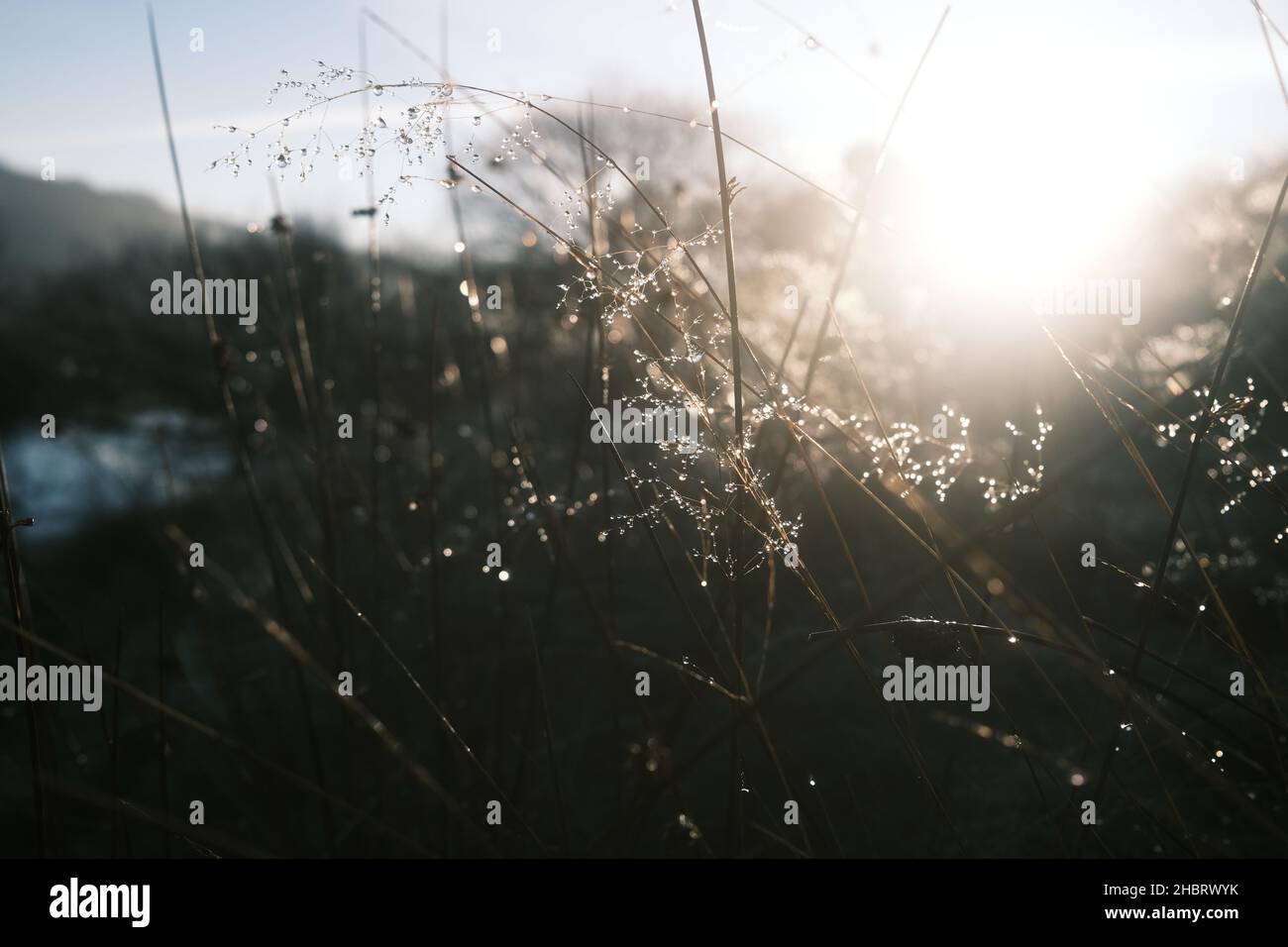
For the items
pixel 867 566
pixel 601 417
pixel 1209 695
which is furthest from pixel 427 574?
pixel 1209 695

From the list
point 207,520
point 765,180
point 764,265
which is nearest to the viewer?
point 764,265

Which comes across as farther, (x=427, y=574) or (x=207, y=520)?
(x=207, y=520)

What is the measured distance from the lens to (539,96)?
73 cm

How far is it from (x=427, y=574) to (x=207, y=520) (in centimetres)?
219

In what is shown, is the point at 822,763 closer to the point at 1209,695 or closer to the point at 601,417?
the point at 1209,695

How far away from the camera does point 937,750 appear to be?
1.40 meters

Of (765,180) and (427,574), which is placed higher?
(765,180)

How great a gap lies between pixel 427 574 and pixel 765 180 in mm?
3116

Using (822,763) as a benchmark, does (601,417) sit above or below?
above
